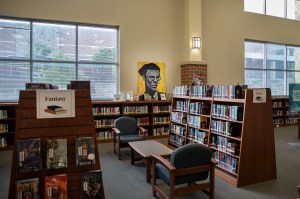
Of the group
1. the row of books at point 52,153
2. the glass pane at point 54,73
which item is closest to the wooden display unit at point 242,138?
the row of books at point 52,153

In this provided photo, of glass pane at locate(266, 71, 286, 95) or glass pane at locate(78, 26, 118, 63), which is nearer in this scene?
glass pane at locate(78, 26, 118, 63)

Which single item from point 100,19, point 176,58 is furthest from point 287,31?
point 100,19

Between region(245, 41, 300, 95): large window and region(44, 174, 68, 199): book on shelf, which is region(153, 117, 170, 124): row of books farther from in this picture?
region(44, 174, 68, 199): book on shelf

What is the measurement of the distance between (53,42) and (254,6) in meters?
7.36

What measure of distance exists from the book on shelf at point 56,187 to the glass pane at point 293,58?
34.0ft

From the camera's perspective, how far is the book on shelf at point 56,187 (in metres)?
2.15

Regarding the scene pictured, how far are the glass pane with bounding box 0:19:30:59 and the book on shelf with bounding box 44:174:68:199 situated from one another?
514 centimetres

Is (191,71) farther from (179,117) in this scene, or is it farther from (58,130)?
(58,130)

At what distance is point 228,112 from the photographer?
4152 mm

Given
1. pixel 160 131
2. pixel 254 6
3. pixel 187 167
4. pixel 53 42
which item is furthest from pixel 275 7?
pixel 187 167

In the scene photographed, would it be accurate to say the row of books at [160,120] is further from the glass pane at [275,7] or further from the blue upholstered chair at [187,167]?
the glass pane at [275,7]

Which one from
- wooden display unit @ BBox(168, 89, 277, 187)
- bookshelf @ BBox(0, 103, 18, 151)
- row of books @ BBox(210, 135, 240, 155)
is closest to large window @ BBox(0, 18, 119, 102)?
bookshelf @ BBox(0, 103, 18, 151)

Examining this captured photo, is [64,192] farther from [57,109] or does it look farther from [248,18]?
[248,18]

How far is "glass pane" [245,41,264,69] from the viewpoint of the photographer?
910cm
